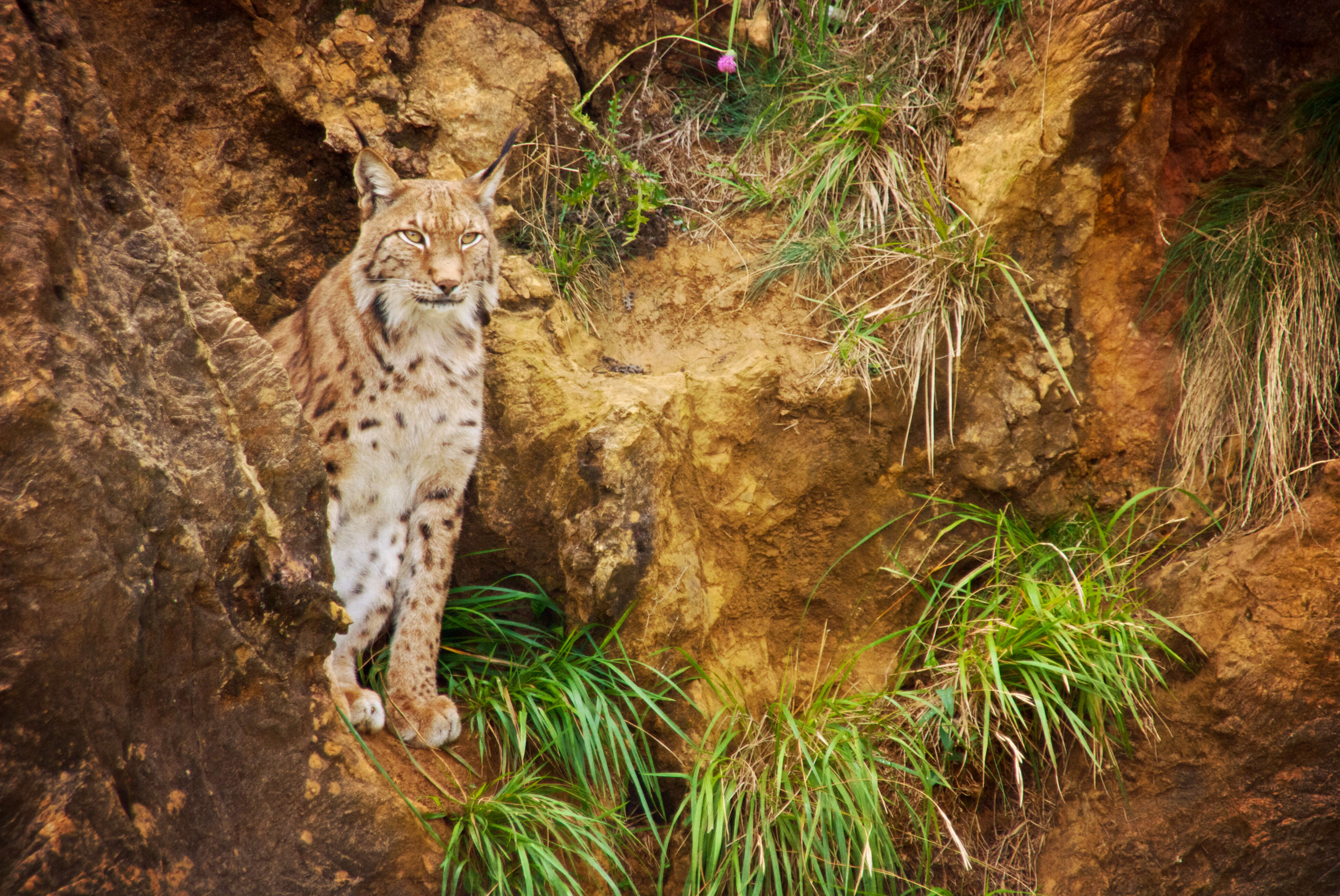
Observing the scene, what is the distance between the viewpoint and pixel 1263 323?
3238mm

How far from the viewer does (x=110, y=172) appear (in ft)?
7.09

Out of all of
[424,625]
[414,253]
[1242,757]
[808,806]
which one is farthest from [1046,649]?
[414,253]

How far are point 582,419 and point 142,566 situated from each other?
163 cm

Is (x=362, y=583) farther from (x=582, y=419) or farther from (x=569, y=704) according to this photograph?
(x=582, y=419)

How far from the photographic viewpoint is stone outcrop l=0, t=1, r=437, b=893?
1846mm

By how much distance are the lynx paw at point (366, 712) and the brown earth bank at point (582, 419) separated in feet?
0.38

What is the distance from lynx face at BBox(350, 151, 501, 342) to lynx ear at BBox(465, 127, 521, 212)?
49 mm

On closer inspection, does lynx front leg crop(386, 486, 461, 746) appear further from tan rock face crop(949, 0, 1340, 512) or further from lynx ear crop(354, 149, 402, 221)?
tan rock face crop(949, 0, 1340, 512)

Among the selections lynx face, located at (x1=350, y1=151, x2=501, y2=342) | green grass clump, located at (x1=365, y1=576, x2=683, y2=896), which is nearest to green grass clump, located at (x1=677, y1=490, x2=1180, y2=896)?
green grass clump, located at (x1=365, y1=576, x2=683, y2=896)

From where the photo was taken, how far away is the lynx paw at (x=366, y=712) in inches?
114

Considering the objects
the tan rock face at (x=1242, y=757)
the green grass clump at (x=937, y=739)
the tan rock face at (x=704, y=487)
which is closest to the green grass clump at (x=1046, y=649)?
the green grass clump at (x=937, y=739)

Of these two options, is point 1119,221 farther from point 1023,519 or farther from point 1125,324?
point 1023,519

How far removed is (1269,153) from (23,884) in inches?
167

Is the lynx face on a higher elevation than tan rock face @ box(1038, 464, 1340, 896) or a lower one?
higher
